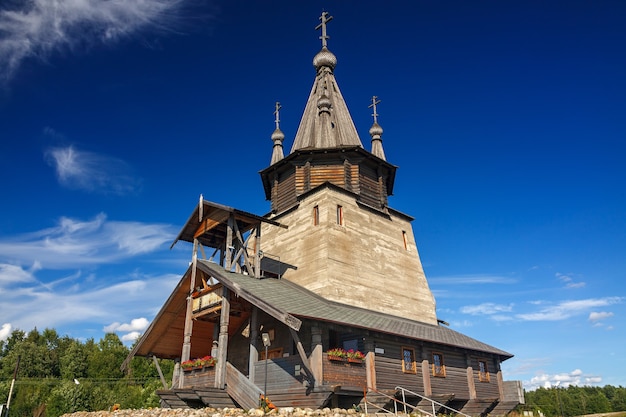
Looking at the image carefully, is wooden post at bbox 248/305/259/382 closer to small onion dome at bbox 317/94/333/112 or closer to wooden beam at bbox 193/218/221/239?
wooden beam at bbox 193/218/221/239

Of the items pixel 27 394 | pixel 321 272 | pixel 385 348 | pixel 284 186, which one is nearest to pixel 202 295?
pixel 321 272

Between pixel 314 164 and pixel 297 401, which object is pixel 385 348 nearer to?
pixel 297 401

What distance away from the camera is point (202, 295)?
1973cm

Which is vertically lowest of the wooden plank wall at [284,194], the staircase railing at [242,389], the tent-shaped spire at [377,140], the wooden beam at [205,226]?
the staircase railing at [242,389]

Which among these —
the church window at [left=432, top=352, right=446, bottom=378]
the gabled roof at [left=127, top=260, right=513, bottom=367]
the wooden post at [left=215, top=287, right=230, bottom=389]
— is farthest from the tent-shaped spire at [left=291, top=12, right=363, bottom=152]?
the church window at [left=432, top=352, right=446, bottom=378]

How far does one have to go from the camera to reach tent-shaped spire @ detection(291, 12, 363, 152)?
28.7 meters

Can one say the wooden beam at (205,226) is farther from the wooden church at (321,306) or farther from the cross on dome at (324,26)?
the cross on dome at (324,26)

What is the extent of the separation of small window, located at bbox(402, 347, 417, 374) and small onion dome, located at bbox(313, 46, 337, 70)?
2070 cm

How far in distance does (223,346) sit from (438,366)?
957 cm

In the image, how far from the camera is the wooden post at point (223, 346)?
17.0 m

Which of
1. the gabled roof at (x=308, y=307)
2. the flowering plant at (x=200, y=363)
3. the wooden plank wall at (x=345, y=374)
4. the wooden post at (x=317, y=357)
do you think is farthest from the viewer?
the flowering plant at (x=200, y=363)

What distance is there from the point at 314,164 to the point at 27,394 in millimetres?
38655

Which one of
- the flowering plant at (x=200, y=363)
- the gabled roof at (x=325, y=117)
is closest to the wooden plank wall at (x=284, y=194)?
the gabled roof at (x=325, y=117)

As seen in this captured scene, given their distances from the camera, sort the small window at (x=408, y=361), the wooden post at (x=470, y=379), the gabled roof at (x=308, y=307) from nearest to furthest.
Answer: the gabled roof at (x=308, y=307) < the small window at (x=408, y=361) < the wooden post at (x=470, y=379)
